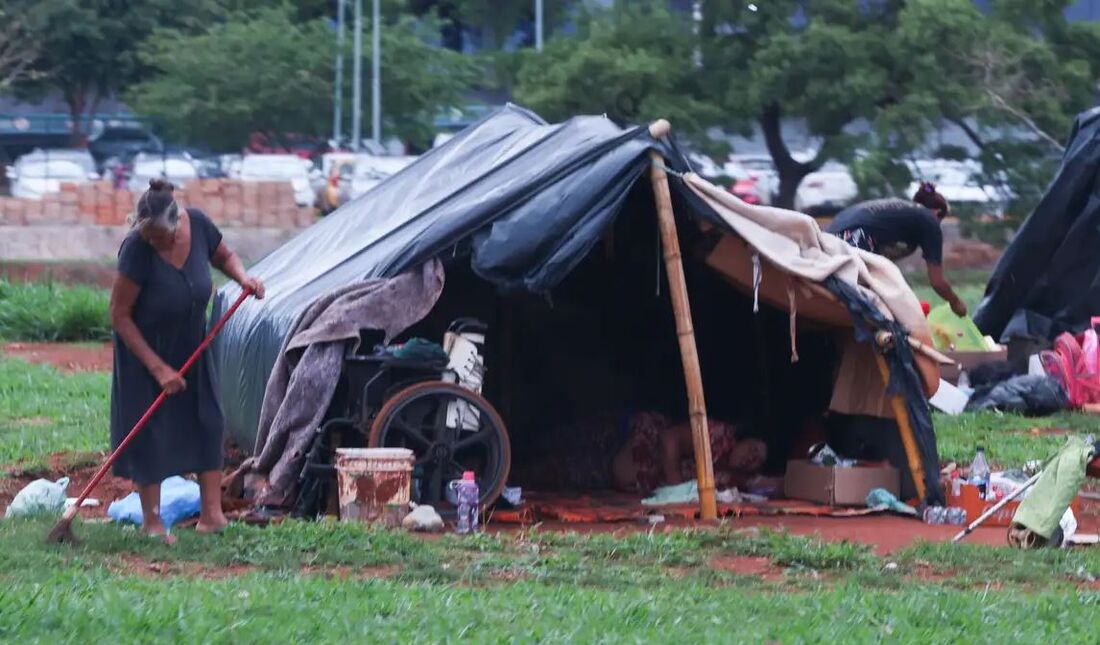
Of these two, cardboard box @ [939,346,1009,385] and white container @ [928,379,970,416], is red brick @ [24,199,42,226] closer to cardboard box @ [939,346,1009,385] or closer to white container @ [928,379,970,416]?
cardboard box @ [939,346,1009,385]

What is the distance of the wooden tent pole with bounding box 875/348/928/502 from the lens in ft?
33.7

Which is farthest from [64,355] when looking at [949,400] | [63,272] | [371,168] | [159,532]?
[371,168]

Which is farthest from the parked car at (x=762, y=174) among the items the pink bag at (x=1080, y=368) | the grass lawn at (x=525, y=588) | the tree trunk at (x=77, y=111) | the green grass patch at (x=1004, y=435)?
the grass lawn at (x=525, y=588)

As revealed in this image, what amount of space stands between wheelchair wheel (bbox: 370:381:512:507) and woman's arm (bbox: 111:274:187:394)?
145 centimetres

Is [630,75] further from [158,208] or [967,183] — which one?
[158,208]

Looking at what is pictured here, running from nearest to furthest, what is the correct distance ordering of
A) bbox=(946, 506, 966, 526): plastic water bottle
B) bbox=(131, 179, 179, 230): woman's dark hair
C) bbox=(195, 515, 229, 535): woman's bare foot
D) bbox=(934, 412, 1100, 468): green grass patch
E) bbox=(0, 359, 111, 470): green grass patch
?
bbox=(131, 179, 179, 230): woman's dark hair → bbox=(195, 515, 229, 535): woman's bare foot → bbox=(946, 506, 966, 526): plastic water bottle → bbox=(0, 359, 111, 470): green grass patch → bbox=(934, 412, 1100, 468): green grass patch

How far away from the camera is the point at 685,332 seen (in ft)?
32.7

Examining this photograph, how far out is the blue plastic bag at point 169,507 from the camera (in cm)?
894

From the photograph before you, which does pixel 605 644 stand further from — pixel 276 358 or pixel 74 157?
pixel 74 157

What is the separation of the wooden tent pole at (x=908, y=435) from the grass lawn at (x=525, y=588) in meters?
1.62

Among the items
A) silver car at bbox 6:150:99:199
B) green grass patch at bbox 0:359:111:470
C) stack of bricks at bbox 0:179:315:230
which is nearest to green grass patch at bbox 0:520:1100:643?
green grass patch at bbox 0:359:111:470

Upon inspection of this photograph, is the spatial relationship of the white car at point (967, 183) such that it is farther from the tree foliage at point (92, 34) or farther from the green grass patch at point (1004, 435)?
the tree foliage at point (92, 34)

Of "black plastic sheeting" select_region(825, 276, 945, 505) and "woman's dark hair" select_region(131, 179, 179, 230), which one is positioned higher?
"woman's dark hair" select_region(131, 179, 179, 230)

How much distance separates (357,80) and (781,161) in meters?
11.9
